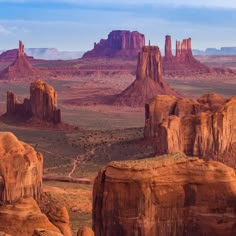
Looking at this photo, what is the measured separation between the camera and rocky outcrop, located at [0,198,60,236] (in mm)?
23781

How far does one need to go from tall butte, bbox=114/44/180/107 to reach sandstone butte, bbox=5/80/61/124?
41.7m

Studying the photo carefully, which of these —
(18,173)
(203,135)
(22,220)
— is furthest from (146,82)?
(22,220)

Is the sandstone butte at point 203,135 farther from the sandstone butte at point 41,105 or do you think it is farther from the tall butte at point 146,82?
the tall butte at point 146,82

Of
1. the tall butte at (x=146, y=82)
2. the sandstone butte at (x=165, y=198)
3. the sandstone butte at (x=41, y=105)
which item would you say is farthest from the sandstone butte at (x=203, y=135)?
the tall butte at (x=146, y=82)

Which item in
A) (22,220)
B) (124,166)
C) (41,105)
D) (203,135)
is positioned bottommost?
(41,105)

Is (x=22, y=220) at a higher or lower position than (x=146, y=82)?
lower

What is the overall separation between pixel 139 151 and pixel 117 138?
11.8m

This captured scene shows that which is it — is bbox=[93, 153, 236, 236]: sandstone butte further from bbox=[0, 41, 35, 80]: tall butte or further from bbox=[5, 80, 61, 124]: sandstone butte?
bbox=[0, 41, 35, 80]: tall butte

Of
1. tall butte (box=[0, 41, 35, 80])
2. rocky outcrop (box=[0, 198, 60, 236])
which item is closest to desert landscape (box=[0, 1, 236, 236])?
rocky outcrop (box=[0, 198, 60, 236])

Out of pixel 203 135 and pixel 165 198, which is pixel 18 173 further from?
pixel 203 135

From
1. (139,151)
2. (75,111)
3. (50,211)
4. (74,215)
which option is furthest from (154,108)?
(75,111)

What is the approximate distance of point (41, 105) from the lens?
81.9 metres

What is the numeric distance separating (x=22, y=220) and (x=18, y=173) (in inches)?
595

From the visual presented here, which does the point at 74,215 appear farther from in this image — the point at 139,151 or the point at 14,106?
the point at 14,106
